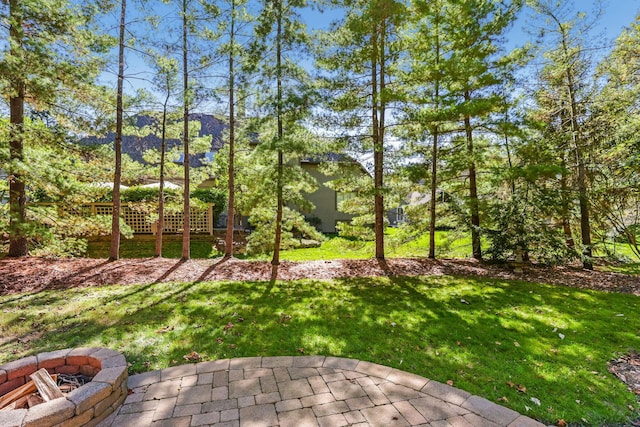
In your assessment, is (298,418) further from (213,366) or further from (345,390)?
(213,366)

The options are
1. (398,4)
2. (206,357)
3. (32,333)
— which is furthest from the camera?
(398,4)

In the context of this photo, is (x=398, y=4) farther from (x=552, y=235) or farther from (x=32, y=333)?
(x=32, y=333)

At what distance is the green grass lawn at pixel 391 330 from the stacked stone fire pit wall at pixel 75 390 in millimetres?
553

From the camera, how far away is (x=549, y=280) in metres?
8.09

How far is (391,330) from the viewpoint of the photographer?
15.9 ft

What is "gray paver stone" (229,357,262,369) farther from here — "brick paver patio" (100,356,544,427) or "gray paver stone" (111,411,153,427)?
"gray paver stone" (111,411,153,427)

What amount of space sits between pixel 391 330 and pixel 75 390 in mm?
3913

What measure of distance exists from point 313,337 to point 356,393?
4.65 feet

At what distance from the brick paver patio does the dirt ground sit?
4206 millimetres

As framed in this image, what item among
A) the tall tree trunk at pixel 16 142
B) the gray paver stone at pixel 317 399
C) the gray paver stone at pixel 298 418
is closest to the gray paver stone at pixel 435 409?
the gray paver stone at pixel 317 399

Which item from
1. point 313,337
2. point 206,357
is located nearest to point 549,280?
point 313,337

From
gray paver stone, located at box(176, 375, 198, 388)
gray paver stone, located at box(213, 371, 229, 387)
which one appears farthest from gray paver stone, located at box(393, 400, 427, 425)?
gray paver stone, located at box(176, 375, 198, 388)

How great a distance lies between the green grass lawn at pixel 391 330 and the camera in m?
3.55

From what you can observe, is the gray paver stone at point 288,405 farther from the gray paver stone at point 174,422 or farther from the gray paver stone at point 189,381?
the gray paver stone at point 189,381
